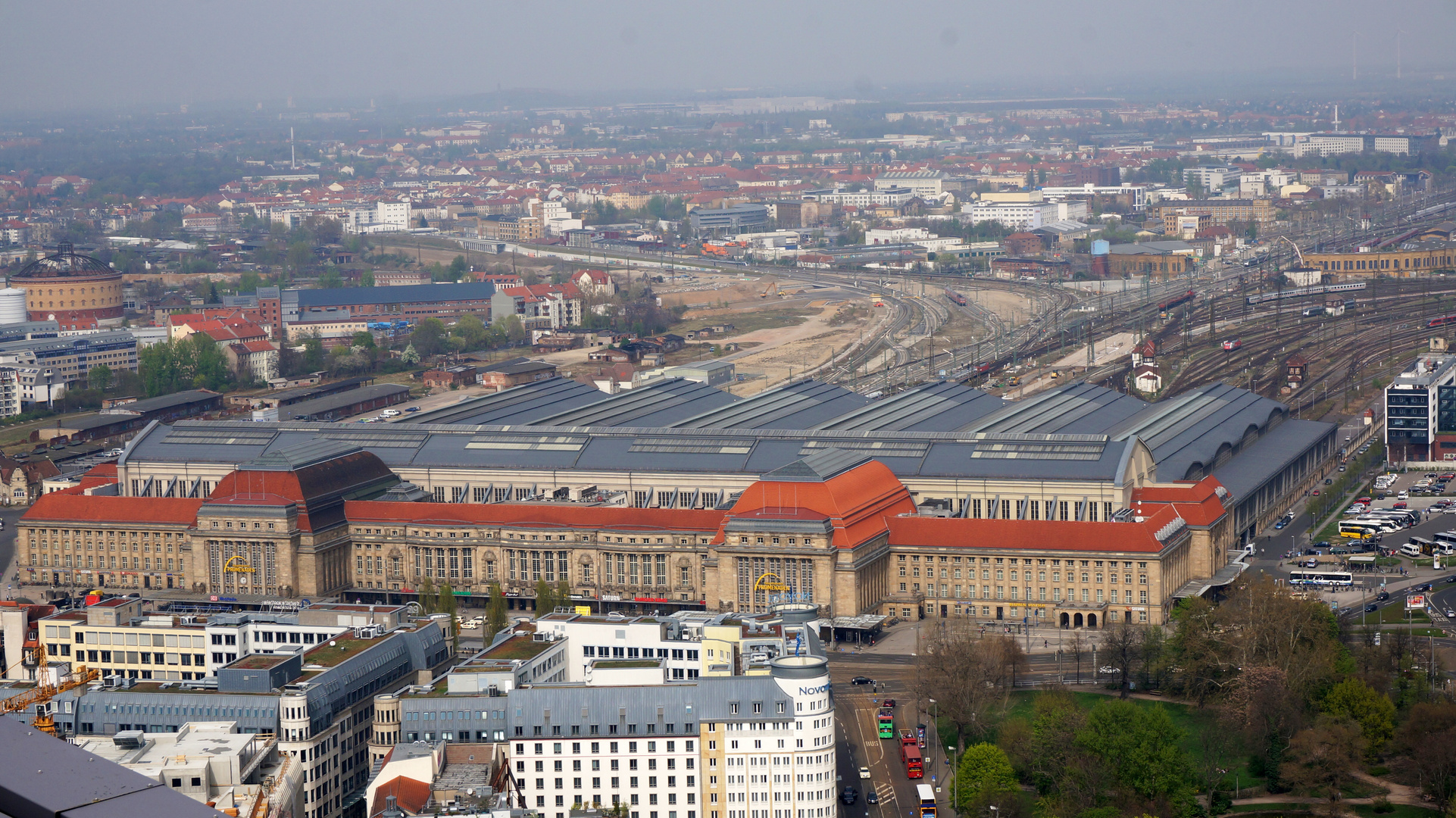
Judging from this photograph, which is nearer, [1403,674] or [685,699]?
[685,699]

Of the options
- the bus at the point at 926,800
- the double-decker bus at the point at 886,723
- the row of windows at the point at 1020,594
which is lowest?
the row of windows at the point at 1020,594

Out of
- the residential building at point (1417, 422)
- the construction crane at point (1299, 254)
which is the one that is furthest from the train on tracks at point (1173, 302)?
the residential building at point (1417, 422)

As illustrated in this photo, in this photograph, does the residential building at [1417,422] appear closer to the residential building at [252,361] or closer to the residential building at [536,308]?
the residential building at [252,361]

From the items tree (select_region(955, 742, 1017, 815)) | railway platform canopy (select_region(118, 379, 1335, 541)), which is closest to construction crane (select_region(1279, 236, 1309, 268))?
railway platform canopy (select_region(118, 379, 1335, 541))

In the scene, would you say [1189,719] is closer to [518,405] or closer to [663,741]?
[663,741]

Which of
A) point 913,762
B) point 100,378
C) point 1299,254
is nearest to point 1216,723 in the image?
point 913,762

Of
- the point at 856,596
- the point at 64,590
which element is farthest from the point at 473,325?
the point at 856,596

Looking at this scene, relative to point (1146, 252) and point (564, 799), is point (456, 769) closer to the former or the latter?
point (564, 799)
